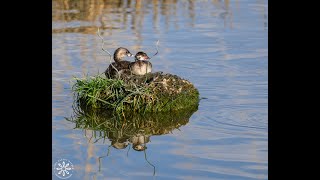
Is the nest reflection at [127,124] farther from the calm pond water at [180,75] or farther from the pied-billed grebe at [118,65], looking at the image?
the pied-billed grebe at [118,65]

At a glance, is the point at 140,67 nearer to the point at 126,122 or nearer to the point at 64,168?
the point at 126,122

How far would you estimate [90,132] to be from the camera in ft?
29.2

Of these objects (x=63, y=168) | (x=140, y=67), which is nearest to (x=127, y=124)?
(x=140, y=67)

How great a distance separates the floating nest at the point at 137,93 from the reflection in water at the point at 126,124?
9 centimetres

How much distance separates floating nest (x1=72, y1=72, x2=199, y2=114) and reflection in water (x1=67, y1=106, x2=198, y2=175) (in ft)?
0.29

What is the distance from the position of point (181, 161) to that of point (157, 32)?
22.4 feet

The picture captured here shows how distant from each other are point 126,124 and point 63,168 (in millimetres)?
1827

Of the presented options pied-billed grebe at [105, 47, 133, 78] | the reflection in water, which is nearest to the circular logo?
the reflection in water
